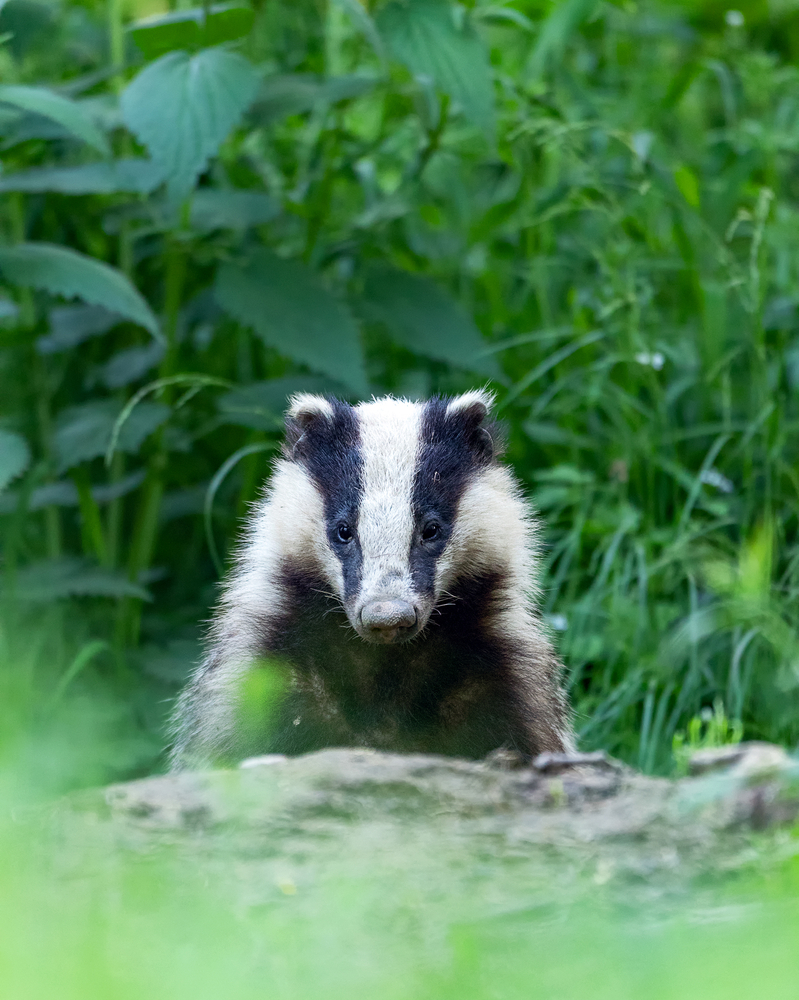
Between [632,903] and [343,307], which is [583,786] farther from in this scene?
[343,307]

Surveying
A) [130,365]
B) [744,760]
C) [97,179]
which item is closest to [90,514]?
[130,365]

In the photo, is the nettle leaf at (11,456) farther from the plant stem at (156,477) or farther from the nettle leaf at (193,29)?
the nettle leaf at (193,29)

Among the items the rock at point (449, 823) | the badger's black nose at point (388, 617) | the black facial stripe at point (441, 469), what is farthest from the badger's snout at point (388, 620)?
the rock at point (449, 823)

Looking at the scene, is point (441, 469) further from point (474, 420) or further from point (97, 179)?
point (97, 179)

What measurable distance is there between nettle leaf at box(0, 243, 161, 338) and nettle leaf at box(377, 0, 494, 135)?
1081 mm

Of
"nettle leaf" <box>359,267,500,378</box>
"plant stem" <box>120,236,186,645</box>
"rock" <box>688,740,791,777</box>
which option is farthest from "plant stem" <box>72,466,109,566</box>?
"rock" <box>688,740,791,777</box>

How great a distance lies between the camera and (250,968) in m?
1.74

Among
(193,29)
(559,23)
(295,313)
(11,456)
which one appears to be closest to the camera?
(11,456)

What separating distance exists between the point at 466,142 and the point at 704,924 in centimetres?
423

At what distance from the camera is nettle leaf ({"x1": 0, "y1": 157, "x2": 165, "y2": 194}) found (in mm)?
4266

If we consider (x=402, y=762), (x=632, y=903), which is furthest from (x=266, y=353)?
(x=632, y=903)

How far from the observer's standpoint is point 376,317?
4.77 m

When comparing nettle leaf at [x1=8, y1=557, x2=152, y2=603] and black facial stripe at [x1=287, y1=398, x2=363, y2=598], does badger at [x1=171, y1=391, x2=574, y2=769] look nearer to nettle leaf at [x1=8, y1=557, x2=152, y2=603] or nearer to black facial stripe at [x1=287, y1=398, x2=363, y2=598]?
black facial stripe at [x1=287, y1=398, x2=363, y2=598]

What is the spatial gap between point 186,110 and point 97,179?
1.73ft
